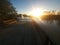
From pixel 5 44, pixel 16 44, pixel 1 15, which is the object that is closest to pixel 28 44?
pixel 16 44

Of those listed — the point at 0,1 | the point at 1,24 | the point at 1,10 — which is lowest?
the point at 1,24

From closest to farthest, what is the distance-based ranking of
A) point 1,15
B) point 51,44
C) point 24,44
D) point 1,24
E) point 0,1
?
point 51,44
point 24,44
point 1,24
point 0,1
point 1,15

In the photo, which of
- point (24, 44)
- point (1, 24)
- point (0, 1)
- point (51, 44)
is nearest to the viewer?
point (51, 44)

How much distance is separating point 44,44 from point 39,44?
1.14 ft

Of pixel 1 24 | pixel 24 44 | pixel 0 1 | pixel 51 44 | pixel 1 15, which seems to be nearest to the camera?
pixel 51 44

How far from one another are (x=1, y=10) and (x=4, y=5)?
1388 millimetres

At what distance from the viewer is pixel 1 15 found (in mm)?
31531

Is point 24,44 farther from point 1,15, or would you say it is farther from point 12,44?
point 1,15

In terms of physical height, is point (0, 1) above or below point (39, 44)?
above

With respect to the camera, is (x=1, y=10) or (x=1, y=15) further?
(x=1, y=15)

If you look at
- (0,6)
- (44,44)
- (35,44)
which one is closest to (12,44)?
(35,44)

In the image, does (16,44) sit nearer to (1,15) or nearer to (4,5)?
(4,5)

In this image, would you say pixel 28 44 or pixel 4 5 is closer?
pixel 28 44

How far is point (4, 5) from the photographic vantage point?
95.7 feet
